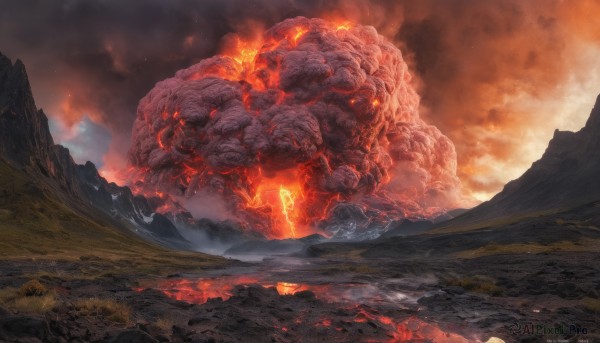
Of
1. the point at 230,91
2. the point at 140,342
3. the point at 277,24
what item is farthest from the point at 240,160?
the point at 140,342

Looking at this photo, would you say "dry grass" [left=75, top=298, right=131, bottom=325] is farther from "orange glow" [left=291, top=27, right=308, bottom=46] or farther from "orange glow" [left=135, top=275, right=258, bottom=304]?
"orange glow" [left=291, top=27, right=308, bottom=46]

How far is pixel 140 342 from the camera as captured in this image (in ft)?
32.9

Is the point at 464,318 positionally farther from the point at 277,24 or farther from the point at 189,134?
the point at 277,24

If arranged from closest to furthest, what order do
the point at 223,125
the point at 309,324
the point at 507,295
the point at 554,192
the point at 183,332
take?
the point at 183,332, the point at 309,324, the point at 507,295, the point at 554,192, the point at 223,125

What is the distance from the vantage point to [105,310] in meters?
14.1

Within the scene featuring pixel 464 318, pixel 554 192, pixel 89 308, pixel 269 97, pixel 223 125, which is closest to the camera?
pixel 89 308

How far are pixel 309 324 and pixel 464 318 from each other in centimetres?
768

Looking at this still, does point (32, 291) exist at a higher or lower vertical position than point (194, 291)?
higher

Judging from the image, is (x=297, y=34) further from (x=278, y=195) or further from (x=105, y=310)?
(x=105, y=310)

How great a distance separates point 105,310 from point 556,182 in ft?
445

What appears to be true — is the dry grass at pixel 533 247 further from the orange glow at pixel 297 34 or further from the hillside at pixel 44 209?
the orange glow at pixel 297 34

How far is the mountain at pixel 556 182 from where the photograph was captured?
354 ft

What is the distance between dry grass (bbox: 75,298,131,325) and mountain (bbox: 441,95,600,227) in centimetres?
11089

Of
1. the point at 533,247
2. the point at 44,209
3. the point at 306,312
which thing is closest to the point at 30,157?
the point at 44,209
